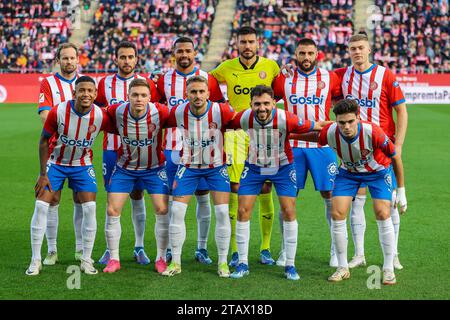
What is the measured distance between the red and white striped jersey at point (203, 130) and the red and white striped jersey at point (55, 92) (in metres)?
1.28

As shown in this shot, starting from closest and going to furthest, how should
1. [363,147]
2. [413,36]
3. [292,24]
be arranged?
[363,147], [413,36], [292,24]

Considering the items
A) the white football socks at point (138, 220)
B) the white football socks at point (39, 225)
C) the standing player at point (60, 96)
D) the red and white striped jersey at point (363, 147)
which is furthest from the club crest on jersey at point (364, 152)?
the white football socks at point (39, 225)

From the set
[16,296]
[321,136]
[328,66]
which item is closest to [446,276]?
[321,136]

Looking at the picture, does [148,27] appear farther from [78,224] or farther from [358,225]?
[358,225]

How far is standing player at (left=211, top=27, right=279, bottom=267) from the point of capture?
24.5 ft

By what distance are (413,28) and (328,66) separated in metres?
5.54

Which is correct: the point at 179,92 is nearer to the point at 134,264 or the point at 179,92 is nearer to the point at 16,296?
the point at 134,264

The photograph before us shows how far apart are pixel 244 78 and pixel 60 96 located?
1870mm

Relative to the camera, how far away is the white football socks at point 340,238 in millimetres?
6648

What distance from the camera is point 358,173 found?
6695 mm

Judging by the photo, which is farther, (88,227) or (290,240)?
(88,227)

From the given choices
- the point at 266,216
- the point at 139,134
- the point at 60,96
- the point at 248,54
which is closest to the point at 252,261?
the point at 266,216

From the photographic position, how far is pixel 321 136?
6680mm

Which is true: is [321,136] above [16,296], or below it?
above
